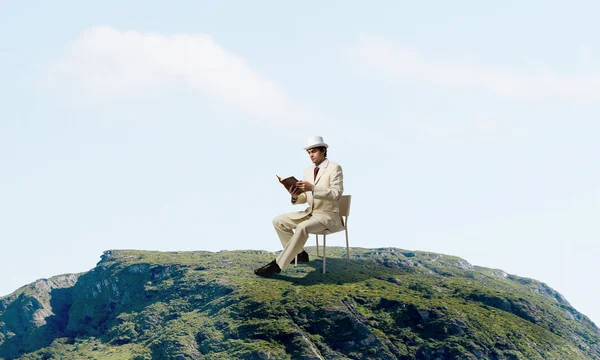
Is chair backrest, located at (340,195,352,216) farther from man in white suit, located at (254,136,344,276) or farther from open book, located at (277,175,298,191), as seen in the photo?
open book, located at (277,175,298,191)

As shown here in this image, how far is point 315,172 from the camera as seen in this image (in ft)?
41.8

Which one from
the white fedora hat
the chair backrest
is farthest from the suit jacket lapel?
the chair backrest

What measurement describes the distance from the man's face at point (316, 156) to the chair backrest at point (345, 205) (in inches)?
50.0

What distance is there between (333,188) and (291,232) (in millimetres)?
1297

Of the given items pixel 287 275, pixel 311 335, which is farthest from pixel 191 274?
pixel 287 275

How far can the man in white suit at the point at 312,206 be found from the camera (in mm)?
12203

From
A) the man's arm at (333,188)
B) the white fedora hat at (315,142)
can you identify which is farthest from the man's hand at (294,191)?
the white fedora hat at (315,142)

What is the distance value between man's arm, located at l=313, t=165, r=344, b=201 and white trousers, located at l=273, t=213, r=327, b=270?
55 cm

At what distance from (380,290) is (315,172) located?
8930cm

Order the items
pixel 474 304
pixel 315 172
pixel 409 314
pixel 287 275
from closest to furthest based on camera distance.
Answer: pixel 315 172 → pixel 287 275 → pixel 409 314 → pixel 474 304

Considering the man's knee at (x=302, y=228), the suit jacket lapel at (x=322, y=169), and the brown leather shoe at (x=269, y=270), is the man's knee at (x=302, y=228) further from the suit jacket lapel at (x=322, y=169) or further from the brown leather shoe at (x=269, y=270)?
the brown leather shoe at (x=269, y=270)

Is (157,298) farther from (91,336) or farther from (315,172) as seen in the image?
(315,172)

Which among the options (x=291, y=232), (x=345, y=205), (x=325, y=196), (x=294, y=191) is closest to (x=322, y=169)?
(x=325, y=196)

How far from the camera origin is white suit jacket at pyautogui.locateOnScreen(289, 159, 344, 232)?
1226cm
